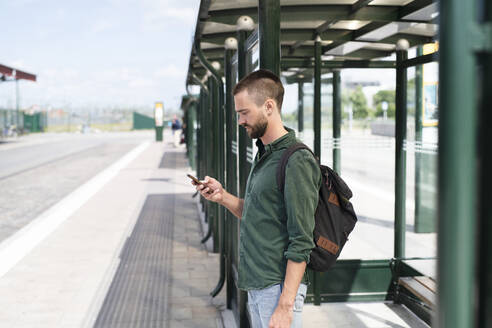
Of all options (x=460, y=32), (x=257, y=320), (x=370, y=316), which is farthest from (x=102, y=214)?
(x=460, y=32)

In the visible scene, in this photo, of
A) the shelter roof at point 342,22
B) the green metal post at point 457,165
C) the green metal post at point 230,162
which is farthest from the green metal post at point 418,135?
the green metal post at point 457,165

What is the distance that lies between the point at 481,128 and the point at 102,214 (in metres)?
9.72

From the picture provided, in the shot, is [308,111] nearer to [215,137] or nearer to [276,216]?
[215,137]

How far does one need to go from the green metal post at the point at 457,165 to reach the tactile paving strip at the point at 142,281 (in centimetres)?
405

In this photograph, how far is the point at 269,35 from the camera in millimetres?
3230

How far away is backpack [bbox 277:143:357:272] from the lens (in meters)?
2.11

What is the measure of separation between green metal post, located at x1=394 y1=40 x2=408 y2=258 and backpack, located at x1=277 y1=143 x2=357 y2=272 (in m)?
3.23

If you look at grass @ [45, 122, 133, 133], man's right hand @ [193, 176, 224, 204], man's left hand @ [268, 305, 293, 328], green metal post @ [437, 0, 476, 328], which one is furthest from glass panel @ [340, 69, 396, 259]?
grass @ [45, 122, 133, 133]

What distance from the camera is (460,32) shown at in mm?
957

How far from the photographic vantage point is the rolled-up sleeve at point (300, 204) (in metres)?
2.01

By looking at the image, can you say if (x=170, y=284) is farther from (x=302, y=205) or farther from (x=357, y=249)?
(x=302, y=205)

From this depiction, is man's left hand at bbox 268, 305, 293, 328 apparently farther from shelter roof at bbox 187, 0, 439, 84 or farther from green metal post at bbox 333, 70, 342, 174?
green metal post at bbox 333, 70, 342, 174

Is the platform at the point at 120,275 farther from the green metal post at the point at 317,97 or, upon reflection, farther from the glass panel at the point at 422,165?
the green metal post at the point at 317,97

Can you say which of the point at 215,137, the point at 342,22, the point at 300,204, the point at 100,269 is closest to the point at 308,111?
the point at 215,137
